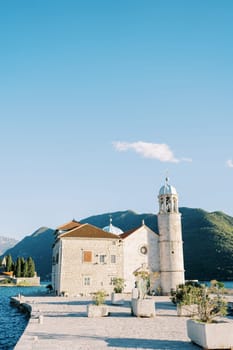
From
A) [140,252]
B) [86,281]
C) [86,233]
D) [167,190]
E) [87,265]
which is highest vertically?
[167,190]

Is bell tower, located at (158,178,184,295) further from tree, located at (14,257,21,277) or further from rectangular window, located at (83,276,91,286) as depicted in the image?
tree, located at (14,257,21,277)

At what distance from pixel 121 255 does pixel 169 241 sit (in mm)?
6153

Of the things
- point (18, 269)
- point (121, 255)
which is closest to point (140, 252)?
point (121, 255)

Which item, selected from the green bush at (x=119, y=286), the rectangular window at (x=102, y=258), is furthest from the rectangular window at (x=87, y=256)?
the green bush at (x=119, y=286)

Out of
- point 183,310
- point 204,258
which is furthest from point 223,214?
point 183,310

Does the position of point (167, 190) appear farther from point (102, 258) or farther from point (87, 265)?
point (87, 265)

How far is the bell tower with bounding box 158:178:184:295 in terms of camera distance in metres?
42.2

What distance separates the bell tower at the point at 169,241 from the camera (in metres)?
42.2

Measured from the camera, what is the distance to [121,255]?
43.0 m

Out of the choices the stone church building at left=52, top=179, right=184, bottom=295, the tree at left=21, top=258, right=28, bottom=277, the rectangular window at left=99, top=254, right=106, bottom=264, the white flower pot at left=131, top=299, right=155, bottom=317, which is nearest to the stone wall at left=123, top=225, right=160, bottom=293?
the stone church building at left=52, top=179, right=184, bottom=295

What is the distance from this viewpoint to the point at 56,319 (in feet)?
63.7

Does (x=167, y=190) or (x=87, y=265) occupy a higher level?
(x=167, y=190)

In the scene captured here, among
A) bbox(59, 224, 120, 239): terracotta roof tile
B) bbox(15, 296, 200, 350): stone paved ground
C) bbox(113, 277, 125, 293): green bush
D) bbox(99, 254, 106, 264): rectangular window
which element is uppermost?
bbox(59, 224, 120, 239): terracotta roof tile

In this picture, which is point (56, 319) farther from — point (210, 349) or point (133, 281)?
point (133, 281)
